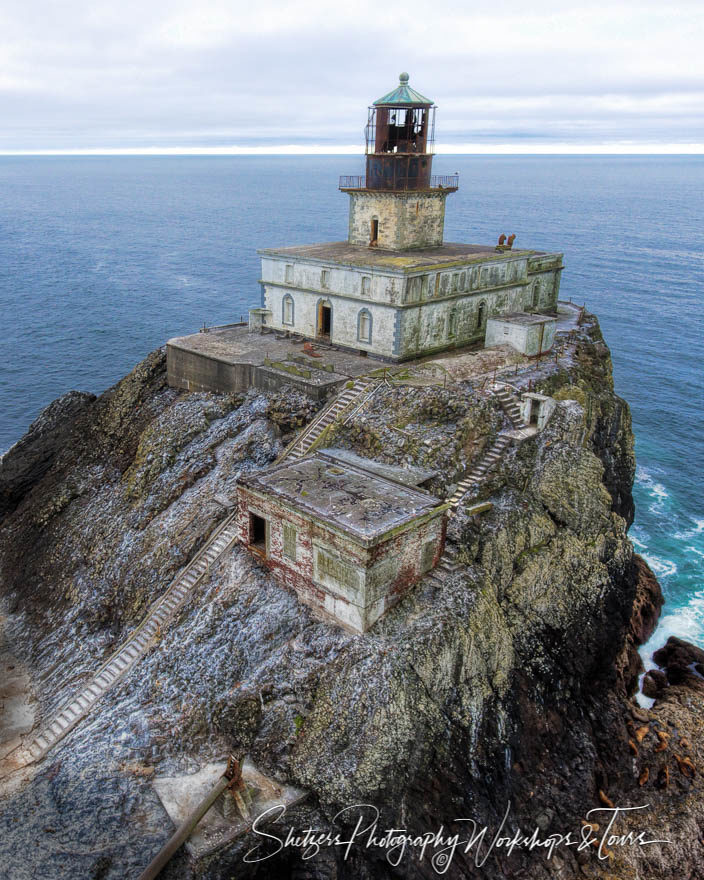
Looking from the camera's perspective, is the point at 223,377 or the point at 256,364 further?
the point at 223,377

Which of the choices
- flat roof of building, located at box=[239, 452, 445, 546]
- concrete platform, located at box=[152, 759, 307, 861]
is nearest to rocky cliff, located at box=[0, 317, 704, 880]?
concrete platform, located at box=[152, 759, 307, 861]

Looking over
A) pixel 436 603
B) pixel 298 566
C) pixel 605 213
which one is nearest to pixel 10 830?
pixel 298 566

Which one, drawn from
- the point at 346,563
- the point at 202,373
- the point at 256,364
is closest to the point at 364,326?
the point at 256,364

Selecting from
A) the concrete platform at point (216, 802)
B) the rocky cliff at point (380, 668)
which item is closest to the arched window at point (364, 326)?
the rocky cliff at point (380, 668)

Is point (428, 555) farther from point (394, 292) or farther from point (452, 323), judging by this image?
point (452, 323)

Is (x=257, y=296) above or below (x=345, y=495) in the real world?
below

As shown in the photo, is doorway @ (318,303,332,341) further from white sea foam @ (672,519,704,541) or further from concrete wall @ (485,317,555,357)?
white sea foam @ (672,519,704,541)
